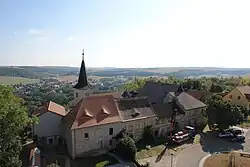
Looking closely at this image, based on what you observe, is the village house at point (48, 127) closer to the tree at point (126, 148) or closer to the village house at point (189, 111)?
the tree at point (126, 148)

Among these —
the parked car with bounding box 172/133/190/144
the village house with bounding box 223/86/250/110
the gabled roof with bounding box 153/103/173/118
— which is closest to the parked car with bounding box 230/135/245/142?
the parked car with bounding box 172/133/190/144

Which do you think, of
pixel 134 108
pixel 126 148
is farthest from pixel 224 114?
pixel 126 148

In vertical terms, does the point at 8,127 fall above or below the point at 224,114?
above

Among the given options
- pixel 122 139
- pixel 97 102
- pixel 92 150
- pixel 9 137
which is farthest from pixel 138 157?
pixel 9 137

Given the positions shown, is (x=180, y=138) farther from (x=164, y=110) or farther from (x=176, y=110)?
(x=164, y=110)

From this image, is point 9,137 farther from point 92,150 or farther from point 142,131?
point 142,131

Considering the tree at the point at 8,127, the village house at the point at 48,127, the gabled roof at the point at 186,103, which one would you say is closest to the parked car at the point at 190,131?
the gabled roof at the point at 186,103
